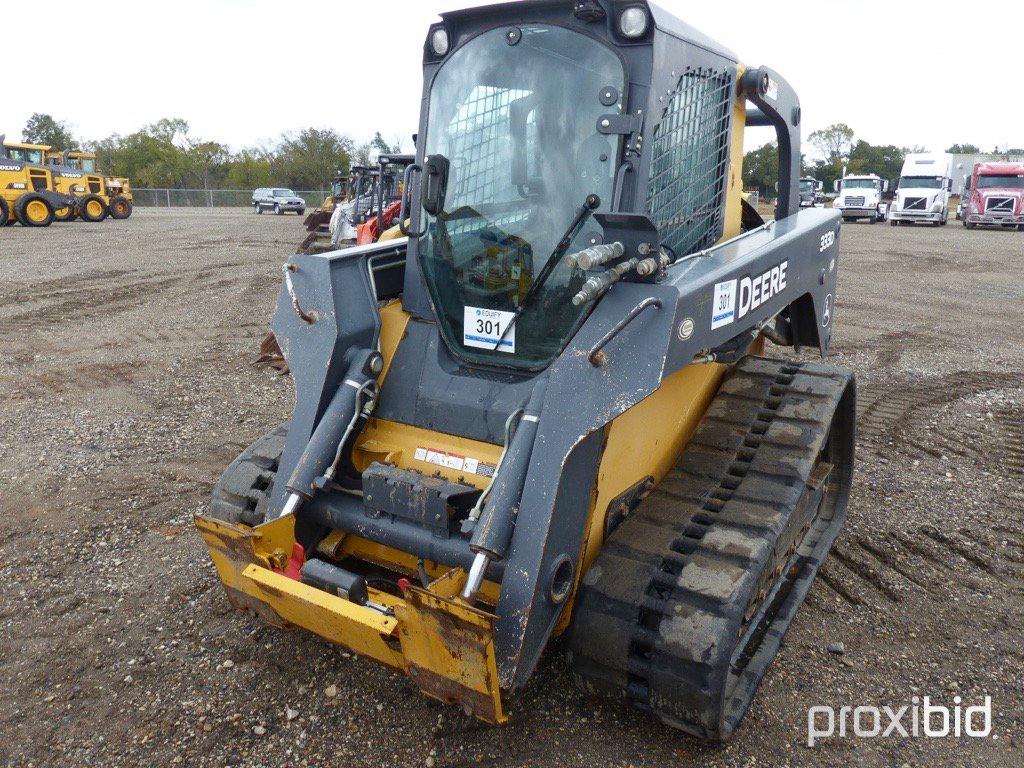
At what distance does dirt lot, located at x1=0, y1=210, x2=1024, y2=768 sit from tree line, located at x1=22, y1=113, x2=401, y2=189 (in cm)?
5027

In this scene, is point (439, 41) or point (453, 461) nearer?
point (453, 461)

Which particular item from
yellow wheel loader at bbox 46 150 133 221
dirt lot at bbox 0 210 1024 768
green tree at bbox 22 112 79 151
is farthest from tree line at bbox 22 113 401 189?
dirt lot at bbox 0 210 1024 768

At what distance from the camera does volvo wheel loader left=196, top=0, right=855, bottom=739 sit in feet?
8.32

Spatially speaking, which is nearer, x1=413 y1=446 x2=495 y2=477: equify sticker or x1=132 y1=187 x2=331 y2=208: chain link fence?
x1=413 y1=446 x2=495 y2=477: equify sticker

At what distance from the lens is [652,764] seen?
2.63 meters

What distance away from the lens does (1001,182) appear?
25.2 meters

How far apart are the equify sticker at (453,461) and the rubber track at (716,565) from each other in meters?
0.52

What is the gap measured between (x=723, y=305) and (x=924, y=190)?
28.9m

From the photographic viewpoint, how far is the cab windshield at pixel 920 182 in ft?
91.0

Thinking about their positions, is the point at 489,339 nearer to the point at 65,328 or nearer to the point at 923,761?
the point at 923,761

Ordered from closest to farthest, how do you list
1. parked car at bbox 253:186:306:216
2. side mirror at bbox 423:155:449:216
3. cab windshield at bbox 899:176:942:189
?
side mirror at bbox 423:155:449:216 → cab windshield at bbox 899:176:942:189 → parked car at bbox 253:186:306:216

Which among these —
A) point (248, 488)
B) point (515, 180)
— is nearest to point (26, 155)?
point (248, 488)

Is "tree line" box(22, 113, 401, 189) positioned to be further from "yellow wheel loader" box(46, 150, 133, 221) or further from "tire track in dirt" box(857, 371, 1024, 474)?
"tire track in dirt" box(857, 371, 1024, 474)

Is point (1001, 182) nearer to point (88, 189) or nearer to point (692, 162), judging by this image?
point (692, 162)
